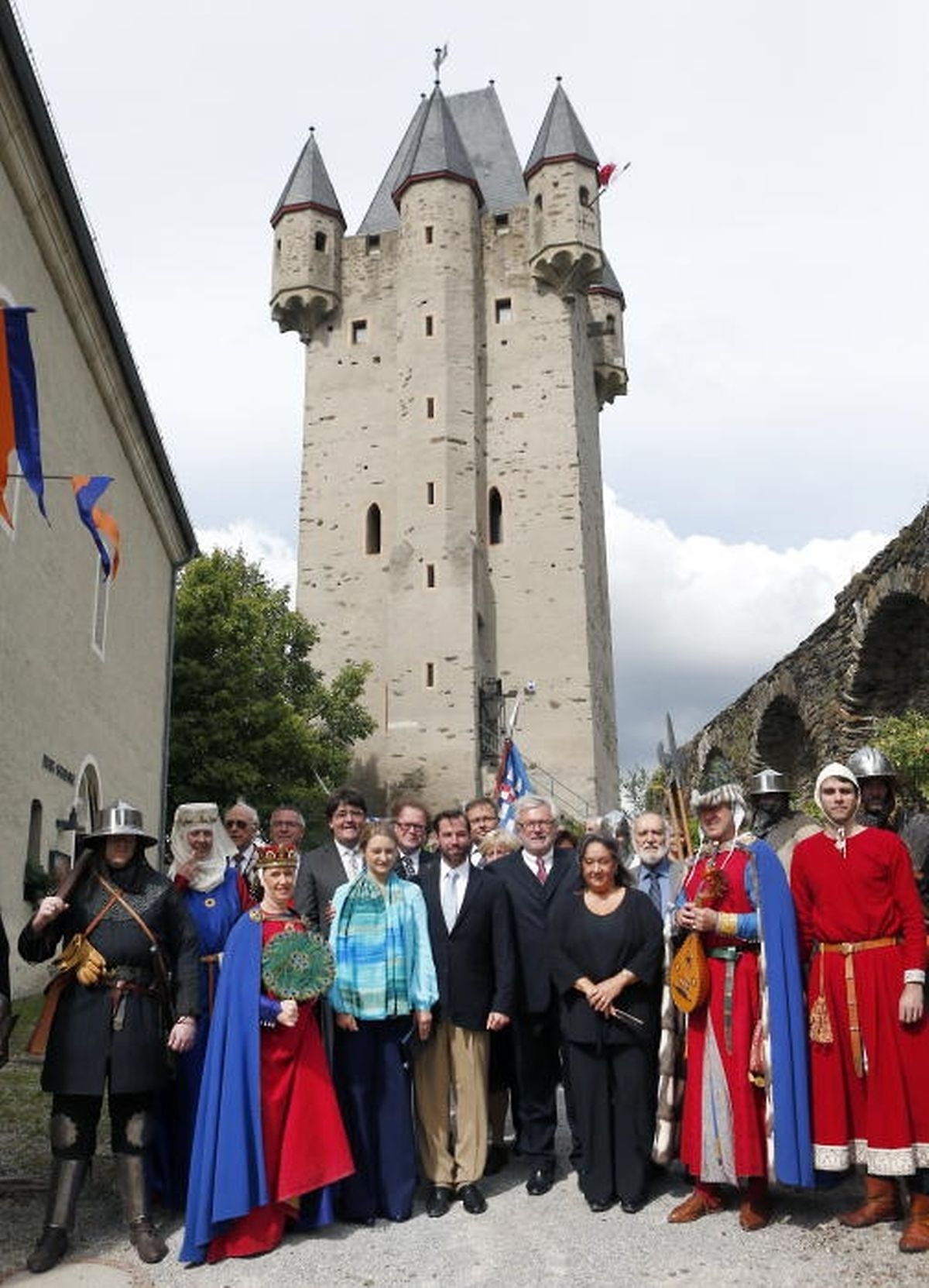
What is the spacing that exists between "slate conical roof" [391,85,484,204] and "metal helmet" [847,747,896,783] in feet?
112

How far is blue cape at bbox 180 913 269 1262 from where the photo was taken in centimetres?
463

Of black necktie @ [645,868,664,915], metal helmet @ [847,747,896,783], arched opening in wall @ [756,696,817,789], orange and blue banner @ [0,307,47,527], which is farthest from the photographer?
arched opening in wall @ [756,696,817,789]

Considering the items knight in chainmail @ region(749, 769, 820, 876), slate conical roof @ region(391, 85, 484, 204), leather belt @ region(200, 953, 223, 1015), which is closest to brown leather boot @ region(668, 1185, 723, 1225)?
knight in chainmail @ region(749, 769, 820, 876)

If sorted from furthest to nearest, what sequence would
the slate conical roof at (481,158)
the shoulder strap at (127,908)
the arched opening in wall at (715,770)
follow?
the slate conical roof at (481,158) → the arched opening in wall at (715,770) → the shoulder strap at (127,908)

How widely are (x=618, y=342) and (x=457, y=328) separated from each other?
31.2 ft

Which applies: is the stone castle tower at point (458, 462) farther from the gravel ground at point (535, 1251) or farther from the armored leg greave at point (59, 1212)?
the armored leg greave at point (59, 1212)

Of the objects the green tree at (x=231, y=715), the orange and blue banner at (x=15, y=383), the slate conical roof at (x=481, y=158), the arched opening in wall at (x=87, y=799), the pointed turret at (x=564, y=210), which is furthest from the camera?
the slate conical roof at (x=481, y=158)

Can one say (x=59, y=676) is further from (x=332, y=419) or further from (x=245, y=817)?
(x=332, y=419)

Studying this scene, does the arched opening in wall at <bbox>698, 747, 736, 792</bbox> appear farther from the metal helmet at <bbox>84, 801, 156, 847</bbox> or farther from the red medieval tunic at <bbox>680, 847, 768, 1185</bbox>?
the metal helmet at <bbox>84, 801, 156, 847</bbox>

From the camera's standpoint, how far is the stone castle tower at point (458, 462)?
32.8m

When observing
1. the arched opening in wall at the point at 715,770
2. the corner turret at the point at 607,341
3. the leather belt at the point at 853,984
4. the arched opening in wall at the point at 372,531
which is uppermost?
the corner turret at the point at 607,341

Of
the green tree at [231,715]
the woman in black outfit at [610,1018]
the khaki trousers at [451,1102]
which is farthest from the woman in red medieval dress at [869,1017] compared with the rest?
the green tree at [231,715]

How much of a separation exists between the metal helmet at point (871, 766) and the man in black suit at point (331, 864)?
2.54 meters

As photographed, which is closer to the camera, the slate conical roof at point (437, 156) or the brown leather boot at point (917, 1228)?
the brown leather boot at point (917, 1228)
